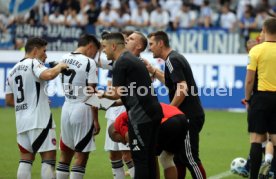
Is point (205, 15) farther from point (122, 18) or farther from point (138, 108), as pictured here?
point (138, 108)

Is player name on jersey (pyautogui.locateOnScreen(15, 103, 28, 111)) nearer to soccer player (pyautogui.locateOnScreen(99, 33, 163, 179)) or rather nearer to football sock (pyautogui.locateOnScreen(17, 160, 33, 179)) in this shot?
football sock (pyautogui.locateOnScreen(17, 160, 33, 179))

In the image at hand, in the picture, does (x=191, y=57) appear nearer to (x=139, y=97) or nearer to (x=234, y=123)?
(x=234, y=123)

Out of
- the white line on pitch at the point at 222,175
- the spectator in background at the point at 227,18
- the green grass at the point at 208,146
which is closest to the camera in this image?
the white line on pitch at the point at 222,175

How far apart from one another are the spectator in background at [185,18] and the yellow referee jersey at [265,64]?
1452 cm

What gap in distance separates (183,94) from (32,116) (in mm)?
2044

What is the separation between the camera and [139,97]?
8.60 m

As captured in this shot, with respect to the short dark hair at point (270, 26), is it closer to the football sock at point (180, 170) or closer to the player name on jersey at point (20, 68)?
the football sock at point (180, 170)

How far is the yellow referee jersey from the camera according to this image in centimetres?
993

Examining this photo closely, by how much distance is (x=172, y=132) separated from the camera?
885cm

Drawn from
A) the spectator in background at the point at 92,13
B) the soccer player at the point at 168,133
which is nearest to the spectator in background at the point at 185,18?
the spectator in background at the point at 92,13

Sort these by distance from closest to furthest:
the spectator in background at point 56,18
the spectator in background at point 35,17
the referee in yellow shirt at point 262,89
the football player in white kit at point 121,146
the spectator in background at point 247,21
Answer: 1. the referee in yellow shirt at point 262,89
2. the football player in white kit at point 121,146
3. the spectator in background at point 247,21
4. the spectator in background at point 35,17
5. the spectator in background at point 56,18

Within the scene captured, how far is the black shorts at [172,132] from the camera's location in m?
8.84

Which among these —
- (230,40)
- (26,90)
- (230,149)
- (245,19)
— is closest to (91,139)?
(26,90)

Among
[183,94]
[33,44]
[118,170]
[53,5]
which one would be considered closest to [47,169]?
[118,170]
